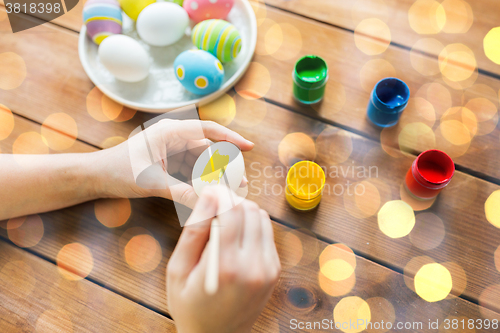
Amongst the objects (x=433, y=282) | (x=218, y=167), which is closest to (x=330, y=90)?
(x=218, y=167)

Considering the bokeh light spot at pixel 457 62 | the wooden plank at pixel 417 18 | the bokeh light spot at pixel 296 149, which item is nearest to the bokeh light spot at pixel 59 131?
the bokeh light spot at pixel 296 149

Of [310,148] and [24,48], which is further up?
Result: [310,148]

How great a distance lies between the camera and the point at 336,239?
741 mm

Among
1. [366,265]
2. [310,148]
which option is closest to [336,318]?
[366,265]

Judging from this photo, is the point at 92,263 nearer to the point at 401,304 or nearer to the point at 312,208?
the point at 312,208

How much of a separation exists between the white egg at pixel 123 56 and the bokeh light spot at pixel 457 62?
76cm

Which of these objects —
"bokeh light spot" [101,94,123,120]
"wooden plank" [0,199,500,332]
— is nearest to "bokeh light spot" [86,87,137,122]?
"bokeh light spot" [101,94,123,120]

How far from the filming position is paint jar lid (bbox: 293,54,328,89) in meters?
0.78

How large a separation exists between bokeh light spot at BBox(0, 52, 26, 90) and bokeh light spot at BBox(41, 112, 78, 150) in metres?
0.15

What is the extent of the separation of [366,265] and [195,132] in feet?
1.53


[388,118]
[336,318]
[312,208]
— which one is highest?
[388,118]

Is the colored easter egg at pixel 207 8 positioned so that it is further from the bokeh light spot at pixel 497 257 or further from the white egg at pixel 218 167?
the bokeh light spot at pixel 497 257

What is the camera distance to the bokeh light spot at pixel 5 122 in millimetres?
847

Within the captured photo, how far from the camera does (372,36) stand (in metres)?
0.89
